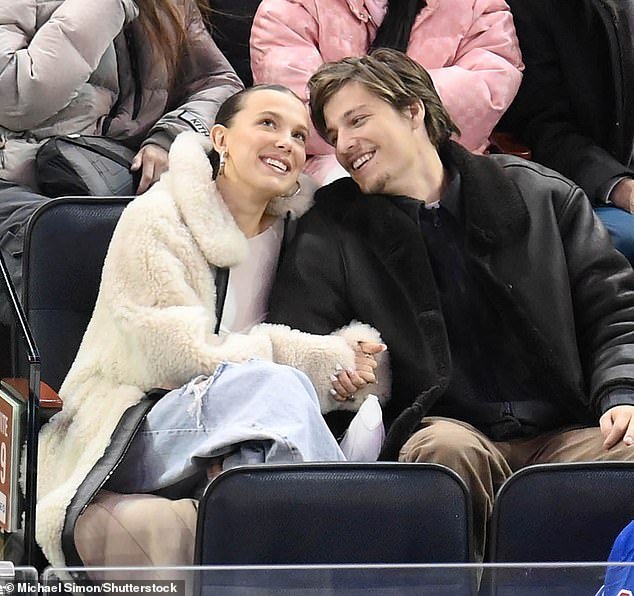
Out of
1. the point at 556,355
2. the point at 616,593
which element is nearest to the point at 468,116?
the point at 556,355

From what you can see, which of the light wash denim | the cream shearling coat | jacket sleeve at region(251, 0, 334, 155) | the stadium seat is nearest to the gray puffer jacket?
jacket sleeve at region(251, 0, 334, 155)

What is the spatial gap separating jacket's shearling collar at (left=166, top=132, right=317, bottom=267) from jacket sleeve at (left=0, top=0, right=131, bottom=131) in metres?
0.35

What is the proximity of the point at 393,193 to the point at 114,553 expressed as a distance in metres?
0.77

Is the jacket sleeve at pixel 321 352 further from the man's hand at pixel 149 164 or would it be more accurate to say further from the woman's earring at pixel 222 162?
the man's hand at pixel 149 164

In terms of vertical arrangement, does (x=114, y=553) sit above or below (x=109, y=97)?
below

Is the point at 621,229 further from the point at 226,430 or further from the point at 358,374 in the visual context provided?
the point at 226,430

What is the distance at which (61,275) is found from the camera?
2.28 meters

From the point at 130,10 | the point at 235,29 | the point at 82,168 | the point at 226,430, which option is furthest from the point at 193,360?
the point at 235,29

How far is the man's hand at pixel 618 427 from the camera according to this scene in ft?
6.75

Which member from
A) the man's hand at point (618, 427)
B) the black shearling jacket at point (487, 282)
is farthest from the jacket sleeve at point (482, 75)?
the man's hand at point (618, 427)

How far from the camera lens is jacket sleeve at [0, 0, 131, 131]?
2.55m

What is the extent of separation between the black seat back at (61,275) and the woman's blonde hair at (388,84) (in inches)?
16.0

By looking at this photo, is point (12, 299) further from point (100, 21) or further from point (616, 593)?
point (616, 593)

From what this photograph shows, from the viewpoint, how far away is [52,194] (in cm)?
253
